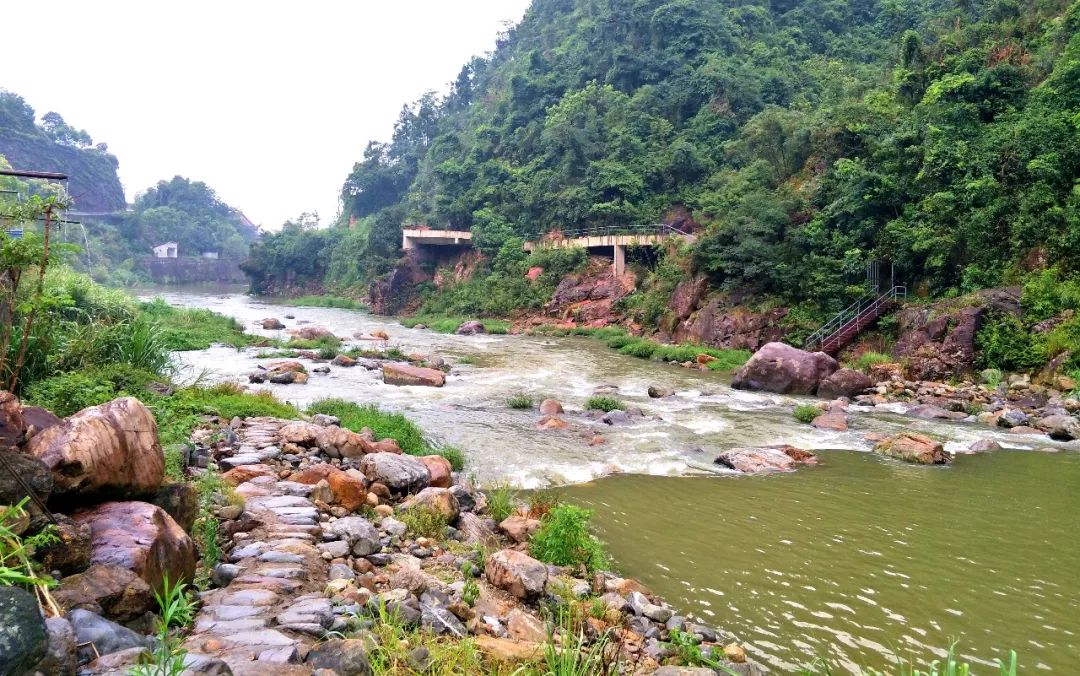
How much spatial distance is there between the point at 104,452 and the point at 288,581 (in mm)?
1631

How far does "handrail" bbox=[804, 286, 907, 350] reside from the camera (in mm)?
23359

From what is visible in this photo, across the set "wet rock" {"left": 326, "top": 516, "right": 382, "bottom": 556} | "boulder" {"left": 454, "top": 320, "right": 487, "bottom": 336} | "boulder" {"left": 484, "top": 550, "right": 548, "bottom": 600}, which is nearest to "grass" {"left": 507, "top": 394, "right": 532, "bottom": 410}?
"wet rock" {"left": 326, "top": 516, "right": 382, "bottom": 556}

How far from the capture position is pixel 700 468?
11.6 m

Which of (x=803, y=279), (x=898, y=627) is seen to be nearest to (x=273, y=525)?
(x=898, y=627)

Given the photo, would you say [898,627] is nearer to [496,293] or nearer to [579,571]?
[579,571]

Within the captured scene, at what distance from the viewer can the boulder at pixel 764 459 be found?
11.4 meters

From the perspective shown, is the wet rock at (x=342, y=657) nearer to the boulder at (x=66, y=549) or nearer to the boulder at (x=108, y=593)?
the boulder at (x=108, y=593)

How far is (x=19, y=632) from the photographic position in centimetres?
281

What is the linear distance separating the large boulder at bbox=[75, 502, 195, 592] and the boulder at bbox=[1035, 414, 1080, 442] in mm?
15799

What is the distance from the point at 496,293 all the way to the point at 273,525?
37.9 m

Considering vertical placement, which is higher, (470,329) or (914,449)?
(914,449)

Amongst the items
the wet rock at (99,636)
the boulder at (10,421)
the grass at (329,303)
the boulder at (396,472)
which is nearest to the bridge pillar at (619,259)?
the grass at (329,303)

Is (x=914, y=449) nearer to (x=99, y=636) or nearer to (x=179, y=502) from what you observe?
(x=179, y=502)

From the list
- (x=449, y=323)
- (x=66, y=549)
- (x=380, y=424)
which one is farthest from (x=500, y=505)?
(x=449, y=323)
